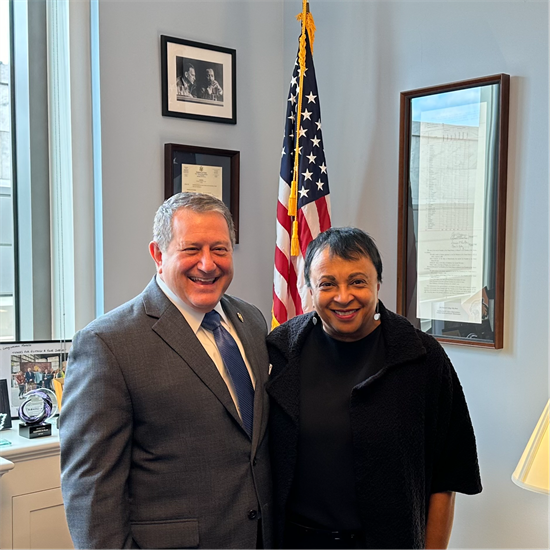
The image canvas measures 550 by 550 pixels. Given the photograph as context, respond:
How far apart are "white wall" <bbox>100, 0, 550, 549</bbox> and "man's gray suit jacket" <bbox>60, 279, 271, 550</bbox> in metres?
1.34

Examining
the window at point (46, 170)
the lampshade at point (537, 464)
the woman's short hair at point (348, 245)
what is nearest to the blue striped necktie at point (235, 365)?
the woman's short hair at point (348, 245)

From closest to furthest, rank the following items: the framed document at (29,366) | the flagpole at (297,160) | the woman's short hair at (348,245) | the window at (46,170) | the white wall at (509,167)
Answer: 1. the woman's short hair at (348,245)
2. the white wall at (509,167)
3. the framed document at (29,366)
4. the window at (46,170)
5. the flagpole at (297,160)

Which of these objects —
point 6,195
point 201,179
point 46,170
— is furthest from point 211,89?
point 6,195

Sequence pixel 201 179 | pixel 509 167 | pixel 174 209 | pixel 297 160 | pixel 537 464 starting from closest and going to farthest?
pixel 174 209 < pixel 537 464 < pixel 509 167 < pixel 297 160 < pixel 201 179

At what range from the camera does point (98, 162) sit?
9.48ft

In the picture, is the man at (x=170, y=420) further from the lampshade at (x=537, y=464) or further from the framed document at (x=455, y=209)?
the framed document at (x=455, y=209)

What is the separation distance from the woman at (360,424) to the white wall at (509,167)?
0.90 metres

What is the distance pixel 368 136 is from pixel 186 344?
177cm

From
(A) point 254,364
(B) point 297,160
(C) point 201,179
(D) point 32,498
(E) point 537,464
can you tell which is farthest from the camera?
(C) point 201,179

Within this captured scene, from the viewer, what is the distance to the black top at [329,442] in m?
1.64

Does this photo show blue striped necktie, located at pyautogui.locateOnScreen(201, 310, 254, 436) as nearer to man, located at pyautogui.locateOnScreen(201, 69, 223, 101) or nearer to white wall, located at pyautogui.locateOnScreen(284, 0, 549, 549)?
white wall, located at pyautogui.locateOnScreen(284, 0, 549, 549)

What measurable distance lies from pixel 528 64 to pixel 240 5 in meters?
1.40

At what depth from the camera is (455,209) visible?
274cm

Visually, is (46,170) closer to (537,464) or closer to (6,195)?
(6,195)
